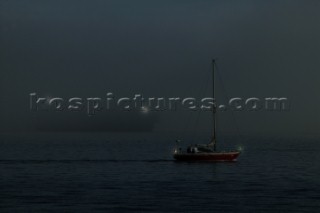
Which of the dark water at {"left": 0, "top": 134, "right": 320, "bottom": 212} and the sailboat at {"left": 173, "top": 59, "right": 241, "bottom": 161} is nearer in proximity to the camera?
the dark water at {"left": 0, "top": 134, "right": 320, "bottom": 212}

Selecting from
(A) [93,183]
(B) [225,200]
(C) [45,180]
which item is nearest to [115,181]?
(A) [93,183]

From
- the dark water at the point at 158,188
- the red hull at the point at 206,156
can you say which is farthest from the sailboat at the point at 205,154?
the dark water at the point at 158,188

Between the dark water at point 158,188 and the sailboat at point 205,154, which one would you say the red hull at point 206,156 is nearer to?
the sailboat at point 205,154

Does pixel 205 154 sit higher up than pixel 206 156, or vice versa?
pixel 205 154

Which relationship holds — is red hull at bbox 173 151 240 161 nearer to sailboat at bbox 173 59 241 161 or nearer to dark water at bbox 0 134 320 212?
sailboat at bbox 173 59 241 161

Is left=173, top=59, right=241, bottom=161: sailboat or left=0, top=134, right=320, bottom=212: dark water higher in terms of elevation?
left=173, top=59, right=241, bottom=161: sailboat

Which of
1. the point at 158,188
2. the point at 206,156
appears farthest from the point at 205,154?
the point at 158,188

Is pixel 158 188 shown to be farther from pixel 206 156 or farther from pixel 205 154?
pixel 206 156

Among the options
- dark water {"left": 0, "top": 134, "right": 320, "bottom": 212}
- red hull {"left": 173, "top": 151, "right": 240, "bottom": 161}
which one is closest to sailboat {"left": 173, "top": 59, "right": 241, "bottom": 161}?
red hull {"left": 173, "top": 151, "right": 240, "bottom": 161}

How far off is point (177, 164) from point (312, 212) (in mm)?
56426

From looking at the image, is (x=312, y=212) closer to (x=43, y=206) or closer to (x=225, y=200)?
(x=225, y=200)

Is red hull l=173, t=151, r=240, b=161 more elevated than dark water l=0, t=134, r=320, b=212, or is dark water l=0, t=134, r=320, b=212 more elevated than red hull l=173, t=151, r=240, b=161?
red hull l=173, t=151, r=240, b=161

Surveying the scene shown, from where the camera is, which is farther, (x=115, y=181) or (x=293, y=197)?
(x=115, y=181)

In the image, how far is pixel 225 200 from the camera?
68125 millimetres
